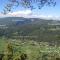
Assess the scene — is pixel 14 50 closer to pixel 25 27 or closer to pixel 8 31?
pixel 8 31

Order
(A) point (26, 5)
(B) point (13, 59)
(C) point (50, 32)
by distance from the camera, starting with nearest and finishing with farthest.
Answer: (A) point (26, 5) → (B) point (13, 59) → (C) point (50, 32)

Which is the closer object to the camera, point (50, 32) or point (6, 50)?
point (6, 50)

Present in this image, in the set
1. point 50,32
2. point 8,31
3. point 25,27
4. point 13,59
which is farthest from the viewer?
point 50,32

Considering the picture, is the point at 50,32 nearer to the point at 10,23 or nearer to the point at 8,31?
the point at 10,23

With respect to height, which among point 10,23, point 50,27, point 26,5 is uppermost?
point 26,5

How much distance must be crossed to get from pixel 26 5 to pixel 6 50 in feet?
17.8

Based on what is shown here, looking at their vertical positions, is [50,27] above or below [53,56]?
below

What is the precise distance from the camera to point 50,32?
25984mm

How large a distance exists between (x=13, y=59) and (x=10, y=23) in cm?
950

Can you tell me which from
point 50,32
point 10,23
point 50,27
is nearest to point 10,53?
point 10,23

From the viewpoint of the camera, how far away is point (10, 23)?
22.8 m

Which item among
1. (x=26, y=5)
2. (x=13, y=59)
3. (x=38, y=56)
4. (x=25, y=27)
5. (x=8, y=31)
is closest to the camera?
(x=26, y=5)

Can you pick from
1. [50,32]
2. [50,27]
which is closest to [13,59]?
[50,32]

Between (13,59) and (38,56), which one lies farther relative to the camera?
(38,56)
